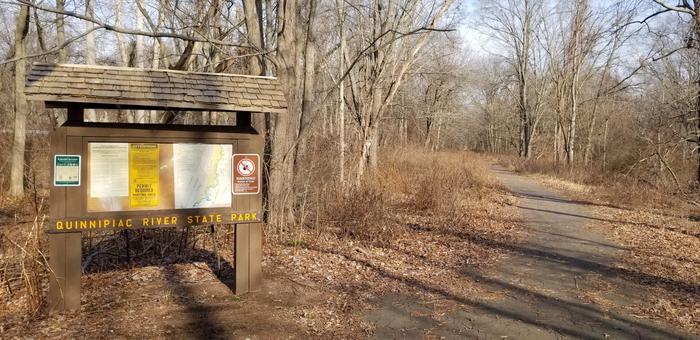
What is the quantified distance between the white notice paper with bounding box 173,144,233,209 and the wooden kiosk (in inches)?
0.4

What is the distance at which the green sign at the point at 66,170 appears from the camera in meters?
4.86

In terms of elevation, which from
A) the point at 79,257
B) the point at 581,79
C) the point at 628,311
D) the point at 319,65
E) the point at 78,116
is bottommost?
the point at 628,311

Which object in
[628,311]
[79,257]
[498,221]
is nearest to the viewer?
[79,257]

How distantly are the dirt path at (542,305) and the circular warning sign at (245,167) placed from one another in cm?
211

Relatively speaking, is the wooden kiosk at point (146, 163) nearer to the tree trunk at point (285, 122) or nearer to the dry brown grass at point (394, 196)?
the tree trunk at point (285, 122)

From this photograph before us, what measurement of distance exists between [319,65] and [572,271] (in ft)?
34.5

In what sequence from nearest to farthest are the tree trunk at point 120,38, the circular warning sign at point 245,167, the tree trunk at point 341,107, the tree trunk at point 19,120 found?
the circular warning sign at point 245,167 → the tree trunk at point 341,107 → the tree trunk at point 19,120 → the tree trunk at point 120,38

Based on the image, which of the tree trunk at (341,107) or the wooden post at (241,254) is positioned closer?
the wooden post at (241,254)

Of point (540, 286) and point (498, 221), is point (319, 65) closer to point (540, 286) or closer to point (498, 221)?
point (498, 221)

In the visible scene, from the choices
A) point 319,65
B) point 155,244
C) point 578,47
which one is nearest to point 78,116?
point 155,244

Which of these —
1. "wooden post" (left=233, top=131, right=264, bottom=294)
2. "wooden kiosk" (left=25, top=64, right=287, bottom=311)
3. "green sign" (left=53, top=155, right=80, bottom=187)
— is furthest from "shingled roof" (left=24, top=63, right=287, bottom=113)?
"green sign" (left=53, top=155, right=80, bottom=187)

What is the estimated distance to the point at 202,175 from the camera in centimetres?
546

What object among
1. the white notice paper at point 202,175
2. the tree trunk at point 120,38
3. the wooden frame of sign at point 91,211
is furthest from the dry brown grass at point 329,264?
the tree trunk at point 120,38

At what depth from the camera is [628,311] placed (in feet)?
18.5
